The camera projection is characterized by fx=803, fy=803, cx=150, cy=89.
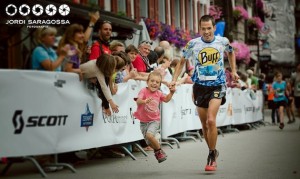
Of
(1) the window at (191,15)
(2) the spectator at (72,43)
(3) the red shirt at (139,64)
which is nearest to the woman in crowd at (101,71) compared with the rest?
(2) the spectator at (72,43)

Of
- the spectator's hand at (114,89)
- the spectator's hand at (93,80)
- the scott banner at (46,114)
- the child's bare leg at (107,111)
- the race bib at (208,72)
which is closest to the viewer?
the scott banner at (46,114)

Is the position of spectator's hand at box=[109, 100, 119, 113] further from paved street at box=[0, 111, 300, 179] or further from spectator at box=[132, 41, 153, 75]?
spectator at box=[132, 41, 153, 75]

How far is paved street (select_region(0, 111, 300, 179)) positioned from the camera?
8.91m

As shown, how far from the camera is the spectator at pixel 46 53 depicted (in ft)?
29.6

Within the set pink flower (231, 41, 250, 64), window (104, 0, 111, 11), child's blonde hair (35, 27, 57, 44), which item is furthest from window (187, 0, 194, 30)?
child's blonde hair (35, 27, 57, 44)

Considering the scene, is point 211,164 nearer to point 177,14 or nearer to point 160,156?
point 160,156

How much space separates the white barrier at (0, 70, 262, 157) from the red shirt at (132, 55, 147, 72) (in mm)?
1225

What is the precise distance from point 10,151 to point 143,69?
5.21 m

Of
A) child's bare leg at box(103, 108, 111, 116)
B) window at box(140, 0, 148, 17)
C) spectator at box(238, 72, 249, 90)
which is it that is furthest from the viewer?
window at box(140, 0, 148, 17)

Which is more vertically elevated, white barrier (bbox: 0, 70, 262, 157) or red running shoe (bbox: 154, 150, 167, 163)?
white barrier (bbox: 0, 70, 262, 157)

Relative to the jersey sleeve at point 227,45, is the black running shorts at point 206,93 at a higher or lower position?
lower

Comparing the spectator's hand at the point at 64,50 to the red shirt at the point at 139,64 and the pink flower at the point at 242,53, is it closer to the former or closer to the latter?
the red shirt at the point at 139,64

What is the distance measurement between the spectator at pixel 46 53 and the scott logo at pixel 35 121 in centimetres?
58

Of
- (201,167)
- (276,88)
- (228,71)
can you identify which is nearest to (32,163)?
(201,167)
